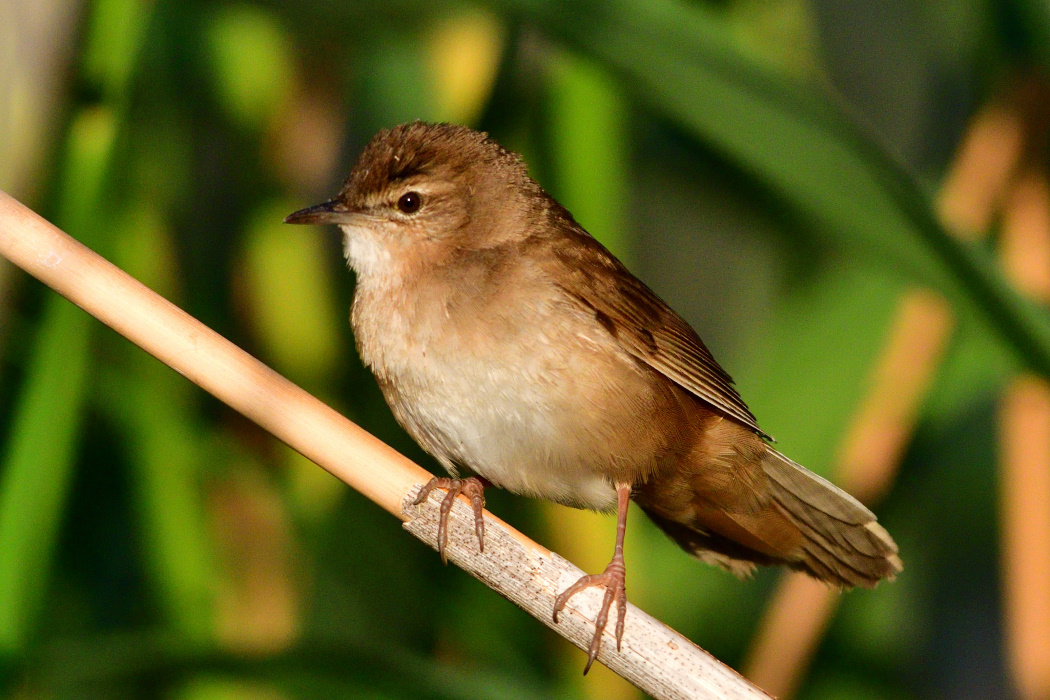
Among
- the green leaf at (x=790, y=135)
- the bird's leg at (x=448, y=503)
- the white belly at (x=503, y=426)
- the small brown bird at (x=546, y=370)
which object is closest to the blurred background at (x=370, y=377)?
the green leaf at (x=790, y=135)

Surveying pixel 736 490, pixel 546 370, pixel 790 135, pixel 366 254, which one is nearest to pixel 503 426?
pixel 546 370

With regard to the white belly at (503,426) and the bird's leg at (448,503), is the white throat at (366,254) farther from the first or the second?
the bird's leg at (448,503)

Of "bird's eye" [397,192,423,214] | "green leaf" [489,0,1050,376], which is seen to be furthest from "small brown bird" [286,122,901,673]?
"green leaf" [489,0,1050,376]

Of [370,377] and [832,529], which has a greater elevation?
[370,377]

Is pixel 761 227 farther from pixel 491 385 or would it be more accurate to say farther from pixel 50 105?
pixel 50 105

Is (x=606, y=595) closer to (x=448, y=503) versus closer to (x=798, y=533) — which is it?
(x=448, y=503)

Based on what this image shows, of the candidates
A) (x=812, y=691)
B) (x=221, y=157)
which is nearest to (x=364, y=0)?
(x=221, y=157)
